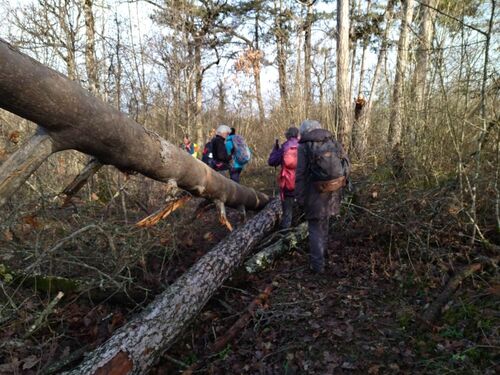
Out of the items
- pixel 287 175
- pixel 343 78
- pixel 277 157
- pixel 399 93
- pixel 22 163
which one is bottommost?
pixel 287 175

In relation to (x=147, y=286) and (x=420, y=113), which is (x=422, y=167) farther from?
(x=147, y=286)

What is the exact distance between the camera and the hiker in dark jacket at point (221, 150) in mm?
7434

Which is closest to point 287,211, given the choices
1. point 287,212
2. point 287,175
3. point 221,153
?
point 287,212

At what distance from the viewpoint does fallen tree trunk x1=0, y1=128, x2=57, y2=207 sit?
6.32 ft

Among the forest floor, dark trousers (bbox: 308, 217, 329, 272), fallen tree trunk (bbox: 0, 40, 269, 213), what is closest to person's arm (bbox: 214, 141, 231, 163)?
the forest floor

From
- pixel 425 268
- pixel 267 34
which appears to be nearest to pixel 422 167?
pixel 425 268

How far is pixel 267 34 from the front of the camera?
1980 centimetres

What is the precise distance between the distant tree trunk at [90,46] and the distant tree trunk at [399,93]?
624cm

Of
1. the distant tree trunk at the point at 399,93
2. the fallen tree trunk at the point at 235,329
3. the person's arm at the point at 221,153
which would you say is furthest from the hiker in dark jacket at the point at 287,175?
the person's arm at the point at 221,153

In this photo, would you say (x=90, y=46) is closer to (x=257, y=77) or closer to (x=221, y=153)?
(x=221, y=153)

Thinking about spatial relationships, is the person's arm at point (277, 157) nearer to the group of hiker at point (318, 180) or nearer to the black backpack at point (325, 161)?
the group of hiker at point (318, 180)

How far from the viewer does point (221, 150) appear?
24.4 ft

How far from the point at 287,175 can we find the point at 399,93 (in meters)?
1.98

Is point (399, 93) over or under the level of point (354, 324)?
over
